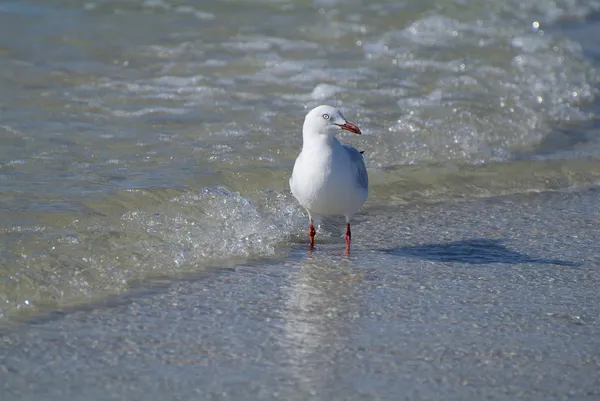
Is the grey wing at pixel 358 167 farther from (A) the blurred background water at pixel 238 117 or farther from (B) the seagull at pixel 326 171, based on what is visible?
(A) the blurred background water at pixel 238 117

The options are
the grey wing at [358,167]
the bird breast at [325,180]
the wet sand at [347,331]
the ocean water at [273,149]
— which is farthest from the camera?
the grey wing at [358,167]

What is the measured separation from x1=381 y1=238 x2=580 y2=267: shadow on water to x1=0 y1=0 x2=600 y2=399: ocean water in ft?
0.07

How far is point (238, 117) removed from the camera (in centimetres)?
829

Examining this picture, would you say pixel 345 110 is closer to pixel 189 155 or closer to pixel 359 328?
pixel 189 155

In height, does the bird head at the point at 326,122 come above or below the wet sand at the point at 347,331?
above

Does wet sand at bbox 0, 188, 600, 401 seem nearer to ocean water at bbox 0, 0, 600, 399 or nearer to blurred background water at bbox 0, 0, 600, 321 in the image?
ocean water at bbox 0, 0, 600, 399

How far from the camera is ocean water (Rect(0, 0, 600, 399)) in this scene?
16.6 feet

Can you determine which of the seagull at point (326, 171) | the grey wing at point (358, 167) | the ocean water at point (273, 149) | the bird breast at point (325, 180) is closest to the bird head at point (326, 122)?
the seagull at point (326, 171)

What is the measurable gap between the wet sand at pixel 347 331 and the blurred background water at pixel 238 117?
12.6 inches

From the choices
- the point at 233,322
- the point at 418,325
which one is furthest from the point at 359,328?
the point at 233,322

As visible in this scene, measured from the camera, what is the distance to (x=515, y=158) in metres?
7.79

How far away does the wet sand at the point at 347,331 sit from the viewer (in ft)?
12.5

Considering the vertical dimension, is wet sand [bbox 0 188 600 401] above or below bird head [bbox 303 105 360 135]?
below

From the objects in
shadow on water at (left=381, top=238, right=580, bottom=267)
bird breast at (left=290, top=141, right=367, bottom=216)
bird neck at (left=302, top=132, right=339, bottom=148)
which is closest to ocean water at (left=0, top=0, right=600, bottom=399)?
shadow on water at (left=381, top=238, right=580, bottom=267)
